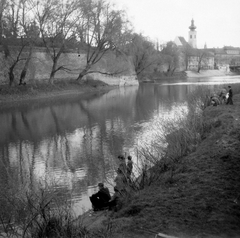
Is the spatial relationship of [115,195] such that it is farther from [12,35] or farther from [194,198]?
[12,35]

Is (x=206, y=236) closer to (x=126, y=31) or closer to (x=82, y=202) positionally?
(x=82, y=202)

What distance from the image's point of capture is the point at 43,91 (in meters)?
34.8

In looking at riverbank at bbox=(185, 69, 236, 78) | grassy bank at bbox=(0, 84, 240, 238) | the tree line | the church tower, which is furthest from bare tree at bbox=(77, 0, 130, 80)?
the church tower

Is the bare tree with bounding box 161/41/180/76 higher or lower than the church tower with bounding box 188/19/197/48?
lower

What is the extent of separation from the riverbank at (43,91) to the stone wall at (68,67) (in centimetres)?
170

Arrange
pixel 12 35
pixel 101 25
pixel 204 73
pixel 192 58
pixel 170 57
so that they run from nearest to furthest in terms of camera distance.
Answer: pixel 12 35 < pixel 101 25 < pixel 170 57 < pixel 204 73 < pixel 192 58

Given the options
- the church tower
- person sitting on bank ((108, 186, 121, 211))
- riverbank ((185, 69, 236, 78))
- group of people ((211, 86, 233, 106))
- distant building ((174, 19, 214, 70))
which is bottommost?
person sitting on bank ((108, 186, 121, 211))

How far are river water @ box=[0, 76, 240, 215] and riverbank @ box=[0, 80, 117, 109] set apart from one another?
5040 mm

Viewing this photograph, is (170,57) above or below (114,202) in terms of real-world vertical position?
above

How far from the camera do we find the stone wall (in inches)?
1348

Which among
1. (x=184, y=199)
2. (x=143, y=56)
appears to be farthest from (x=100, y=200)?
(x=143, y=56)

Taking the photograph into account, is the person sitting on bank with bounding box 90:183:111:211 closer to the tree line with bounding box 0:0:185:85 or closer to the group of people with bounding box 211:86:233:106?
the group of people with bounding box 211:86:233:106

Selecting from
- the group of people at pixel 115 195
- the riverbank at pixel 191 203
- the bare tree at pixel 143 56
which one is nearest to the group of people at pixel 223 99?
the riverbank at pixel 191 203

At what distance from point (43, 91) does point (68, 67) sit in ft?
32.7
